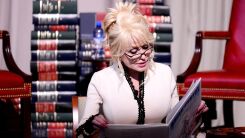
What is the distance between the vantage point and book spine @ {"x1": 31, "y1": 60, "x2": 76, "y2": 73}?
9.82 ft

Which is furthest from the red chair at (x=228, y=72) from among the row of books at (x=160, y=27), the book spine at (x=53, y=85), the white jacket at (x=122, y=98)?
the white jacket at (x=122, y=98)

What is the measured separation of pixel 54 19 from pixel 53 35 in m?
0.11

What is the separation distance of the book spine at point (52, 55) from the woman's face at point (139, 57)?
168 cm

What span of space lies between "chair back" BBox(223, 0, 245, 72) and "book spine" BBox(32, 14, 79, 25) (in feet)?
3.49

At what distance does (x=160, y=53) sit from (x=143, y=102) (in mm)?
1710

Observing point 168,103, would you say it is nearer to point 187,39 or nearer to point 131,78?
point 131,78

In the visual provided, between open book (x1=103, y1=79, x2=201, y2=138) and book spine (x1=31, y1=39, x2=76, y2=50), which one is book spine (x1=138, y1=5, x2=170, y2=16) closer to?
book spine (x1=31, y1=39, x2=76, y2=50)

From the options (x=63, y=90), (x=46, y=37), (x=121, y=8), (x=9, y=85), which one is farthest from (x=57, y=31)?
(x=121, y=8)

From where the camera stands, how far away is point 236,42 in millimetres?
2908

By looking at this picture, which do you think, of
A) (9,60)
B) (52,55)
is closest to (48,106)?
(52,55)

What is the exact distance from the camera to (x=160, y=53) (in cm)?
301

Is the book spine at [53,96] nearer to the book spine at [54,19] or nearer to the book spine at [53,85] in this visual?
the book spine at [53,85]

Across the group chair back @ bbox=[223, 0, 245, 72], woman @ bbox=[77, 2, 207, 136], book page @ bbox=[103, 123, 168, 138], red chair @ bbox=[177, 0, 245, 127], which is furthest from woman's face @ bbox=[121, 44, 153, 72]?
chair back @ bbox=[223, 0, 245, 72]

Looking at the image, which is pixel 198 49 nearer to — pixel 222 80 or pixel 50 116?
pixel 222 80
